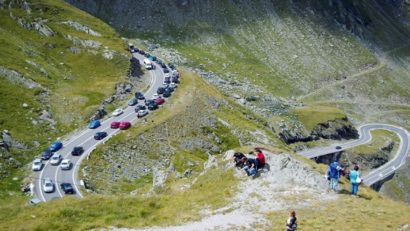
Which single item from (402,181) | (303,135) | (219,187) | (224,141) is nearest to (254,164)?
(219,187)

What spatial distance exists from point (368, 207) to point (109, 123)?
7368 centimetres

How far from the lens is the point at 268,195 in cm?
4797

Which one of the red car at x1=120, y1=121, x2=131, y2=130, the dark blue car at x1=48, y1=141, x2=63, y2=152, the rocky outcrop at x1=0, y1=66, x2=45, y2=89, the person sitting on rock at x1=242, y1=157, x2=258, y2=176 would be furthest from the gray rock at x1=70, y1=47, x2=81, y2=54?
the person sitting on rock at x1=242, y1=157, x2=258, y2=176

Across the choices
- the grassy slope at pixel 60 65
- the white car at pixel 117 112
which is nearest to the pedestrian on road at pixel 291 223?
the grassy slope at pixel 60 65

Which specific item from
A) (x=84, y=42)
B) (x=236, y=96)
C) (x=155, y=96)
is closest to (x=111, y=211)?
(x=155, y=96)

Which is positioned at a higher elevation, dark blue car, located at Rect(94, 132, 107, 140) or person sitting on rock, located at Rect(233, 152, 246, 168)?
person sitting on rock, located at Rect(233, 152, 246, 168)

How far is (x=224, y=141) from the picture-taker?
10988 cm

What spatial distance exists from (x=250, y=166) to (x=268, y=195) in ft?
19.9

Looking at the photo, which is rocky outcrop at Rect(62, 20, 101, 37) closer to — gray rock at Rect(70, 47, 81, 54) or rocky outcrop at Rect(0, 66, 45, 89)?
gray rock at Rect(70, 47, 81, 54)

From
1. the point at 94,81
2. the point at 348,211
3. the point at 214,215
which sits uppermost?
the point at 94,81

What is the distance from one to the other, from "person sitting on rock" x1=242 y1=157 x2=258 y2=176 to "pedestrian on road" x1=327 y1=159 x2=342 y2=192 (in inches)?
333

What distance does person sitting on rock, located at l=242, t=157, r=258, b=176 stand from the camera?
5250cm

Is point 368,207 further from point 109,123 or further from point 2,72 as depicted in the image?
point 2,72

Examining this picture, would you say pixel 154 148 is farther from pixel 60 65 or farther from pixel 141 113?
pixel 60 65
